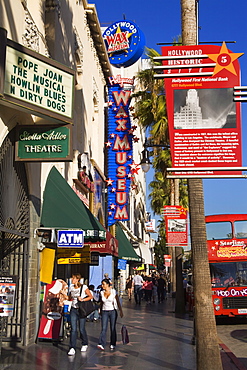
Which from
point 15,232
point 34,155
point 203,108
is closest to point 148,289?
point 15,232

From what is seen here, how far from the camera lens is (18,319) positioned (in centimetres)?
1216

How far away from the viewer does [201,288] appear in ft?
27.8

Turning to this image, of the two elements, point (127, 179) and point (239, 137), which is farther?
point (127, 179)

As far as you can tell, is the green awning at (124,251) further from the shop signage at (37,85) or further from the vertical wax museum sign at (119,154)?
the shop signage at (37,85)

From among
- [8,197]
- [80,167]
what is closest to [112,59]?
[80,167]

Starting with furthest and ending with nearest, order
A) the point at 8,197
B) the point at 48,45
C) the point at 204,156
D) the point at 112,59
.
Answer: the point at 112,59 → the point at 48,45 → the point at 8,197 → the point at 204,156

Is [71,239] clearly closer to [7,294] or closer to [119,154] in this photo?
[7,294]

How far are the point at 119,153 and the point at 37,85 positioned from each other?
667 inches

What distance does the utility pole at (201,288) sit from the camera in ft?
26.9

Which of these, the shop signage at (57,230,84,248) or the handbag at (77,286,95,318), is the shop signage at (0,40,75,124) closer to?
the shop signage at (57,230,84,248)

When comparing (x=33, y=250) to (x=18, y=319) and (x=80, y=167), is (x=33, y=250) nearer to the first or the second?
(x=18, y=319)

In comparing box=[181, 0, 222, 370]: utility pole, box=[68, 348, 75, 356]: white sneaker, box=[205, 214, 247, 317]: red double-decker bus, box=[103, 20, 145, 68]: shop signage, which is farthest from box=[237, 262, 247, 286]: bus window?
box=[103, 20, 145, 68]: shop signage

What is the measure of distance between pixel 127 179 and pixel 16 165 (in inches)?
593

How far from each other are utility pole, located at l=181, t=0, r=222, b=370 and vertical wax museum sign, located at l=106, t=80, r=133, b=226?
56.6ft
